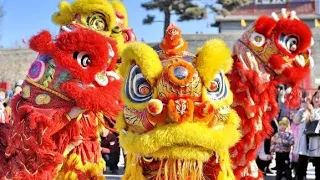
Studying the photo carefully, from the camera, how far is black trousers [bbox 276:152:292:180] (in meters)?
6.63

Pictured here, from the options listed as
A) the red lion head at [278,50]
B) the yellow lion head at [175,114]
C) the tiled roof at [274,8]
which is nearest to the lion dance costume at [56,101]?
the yellow lion head at [175,114]

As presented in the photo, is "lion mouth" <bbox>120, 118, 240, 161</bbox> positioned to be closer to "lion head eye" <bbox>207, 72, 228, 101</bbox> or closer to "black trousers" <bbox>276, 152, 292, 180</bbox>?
"lion head eye" <bbox>207, 72, 228, 101</bbox>

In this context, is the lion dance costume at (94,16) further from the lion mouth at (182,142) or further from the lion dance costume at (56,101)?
the lion mouth at (182,142)

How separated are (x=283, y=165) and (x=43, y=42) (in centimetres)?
400

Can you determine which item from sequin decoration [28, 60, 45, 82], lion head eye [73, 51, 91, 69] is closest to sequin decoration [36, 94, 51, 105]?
sequin decoration [28, 60, 45, 82]

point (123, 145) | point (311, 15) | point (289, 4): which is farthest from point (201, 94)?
point (289, 4)

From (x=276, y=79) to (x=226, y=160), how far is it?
1573 millimetres

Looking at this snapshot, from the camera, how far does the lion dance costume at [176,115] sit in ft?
8.22

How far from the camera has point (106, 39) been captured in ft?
11.6

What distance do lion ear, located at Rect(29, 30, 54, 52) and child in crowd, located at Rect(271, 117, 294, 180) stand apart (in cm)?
383

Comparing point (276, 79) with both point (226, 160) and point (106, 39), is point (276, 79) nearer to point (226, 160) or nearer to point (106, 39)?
point (106, 39)

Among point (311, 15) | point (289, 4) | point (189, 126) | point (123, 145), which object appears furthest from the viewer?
point (289, 4)

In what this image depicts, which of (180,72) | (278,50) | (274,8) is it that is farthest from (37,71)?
(274,8)

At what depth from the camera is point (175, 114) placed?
2.50 meters
